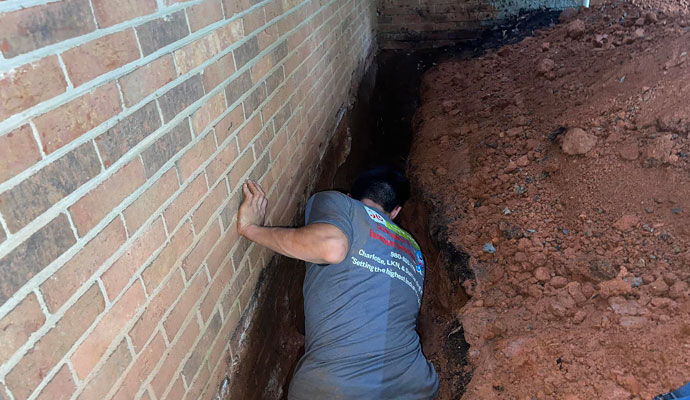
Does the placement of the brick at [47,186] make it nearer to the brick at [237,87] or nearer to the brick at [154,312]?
the brick at [154,312]

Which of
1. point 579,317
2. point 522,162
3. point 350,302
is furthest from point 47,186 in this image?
point 522,162

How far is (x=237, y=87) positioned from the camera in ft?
6.48

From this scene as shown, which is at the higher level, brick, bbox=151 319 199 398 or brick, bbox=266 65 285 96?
brick, bbox=266 65 285 96

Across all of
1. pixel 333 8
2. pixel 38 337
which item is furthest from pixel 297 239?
pixel 333 8

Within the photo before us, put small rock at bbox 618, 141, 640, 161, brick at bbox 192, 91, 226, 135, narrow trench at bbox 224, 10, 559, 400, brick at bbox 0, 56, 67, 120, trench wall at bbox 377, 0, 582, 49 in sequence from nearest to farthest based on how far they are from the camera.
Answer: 1. brick at bbox 0, 56, 67, 120
2. brick at bbox 192, 91, 226, 135
3. narrow trench at bbox 224, 10, 559, 400
4. small rock at bbox 618, 141, 640, 161
5. trench wall at bbox 377, 0, 582, 49

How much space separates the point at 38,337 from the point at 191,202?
0.72 m

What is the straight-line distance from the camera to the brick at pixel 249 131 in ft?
6.75

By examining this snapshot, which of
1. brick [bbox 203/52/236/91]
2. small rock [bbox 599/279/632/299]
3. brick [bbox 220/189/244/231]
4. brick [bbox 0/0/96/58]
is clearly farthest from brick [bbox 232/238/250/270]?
small rock [bbox 599/279/632/299]

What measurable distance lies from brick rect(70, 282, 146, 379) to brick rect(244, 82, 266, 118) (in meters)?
1.01

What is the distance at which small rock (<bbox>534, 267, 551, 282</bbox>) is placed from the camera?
2553mm

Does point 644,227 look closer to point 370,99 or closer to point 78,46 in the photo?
point 78,46

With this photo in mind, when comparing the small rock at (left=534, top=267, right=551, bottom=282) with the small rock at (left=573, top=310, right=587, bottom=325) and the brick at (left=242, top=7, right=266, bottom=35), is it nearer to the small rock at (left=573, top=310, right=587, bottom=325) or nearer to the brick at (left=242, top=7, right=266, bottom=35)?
the small rock at (left=573, top=310, right=587, bottom=325)

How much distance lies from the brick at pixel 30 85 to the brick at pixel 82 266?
373 mm

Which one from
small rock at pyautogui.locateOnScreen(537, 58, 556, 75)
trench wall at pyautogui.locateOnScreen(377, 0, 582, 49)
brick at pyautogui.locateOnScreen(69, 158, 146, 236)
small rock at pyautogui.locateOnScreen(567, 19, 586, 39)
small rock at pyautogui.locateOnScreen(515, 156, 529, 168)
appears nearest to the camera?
brick at pyautogui.locateOnScreen(69, 158, 146, 236)
